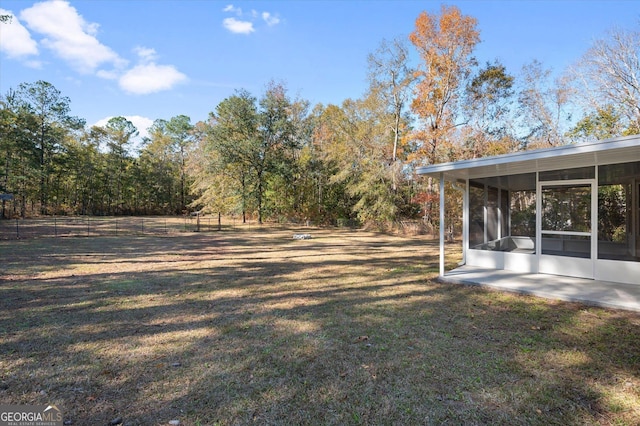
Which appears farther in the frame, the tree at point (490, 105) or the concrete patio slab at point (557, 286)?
the tree at point (490, 105)

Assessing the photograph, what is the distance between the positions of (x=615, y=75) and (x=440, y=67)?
24.5ft

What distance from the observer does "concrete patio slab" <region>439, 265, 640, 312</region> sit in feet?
14.4

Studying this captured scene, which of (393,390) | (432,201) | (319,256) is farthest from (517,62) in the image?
(393,390)

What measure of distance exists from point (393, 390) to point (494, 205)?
6.64 m

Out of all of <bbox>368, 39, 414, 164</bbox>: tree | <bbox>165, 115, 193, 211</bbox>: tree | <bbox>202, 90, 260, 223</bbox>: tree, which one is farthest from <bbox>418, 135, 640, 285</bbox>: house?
<bbox>165, 115, 193, 211</bbox>: tree

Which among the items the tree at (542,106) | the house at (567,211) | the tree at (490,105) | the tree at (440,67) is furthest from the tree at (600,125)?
the house at (567,211)

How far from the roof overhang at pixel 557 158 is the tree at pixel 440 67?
914cm

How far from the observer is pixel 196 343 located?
125 inches

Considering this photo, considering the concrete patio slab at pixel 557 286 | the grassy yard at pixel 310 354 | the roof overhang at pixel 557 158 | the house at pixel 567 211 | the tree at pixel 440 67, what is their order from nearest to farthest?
1. the grassy yard at pixel 310 354
2. the roof overhang at pixel 557 158
3. the concrete patio slab at pixel 557 286
4. the house at pixel 567 211
5. the tree at pixel 440 67

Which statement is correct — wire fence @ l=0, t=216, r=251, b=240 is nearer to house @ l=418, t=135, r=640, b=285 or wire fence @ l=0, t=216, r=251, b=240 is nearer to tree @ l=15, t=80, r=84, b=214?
tree @ l=15, t=80, r=84, b=214

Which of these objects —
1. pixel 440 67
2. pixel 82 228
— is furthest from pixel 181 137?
pixel 440 67

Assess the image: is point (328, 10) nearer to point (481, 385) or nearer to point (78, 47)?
point (78, 47)

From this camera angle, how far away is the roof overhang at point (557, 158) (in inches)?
164

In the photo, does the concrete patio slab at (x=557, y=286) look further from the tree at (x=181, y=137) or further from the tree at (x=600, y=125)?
the tree at (x=181, y=137)
